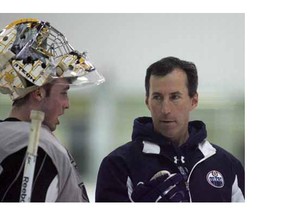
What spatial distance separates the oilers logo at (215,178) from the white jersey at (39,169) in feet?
1.63

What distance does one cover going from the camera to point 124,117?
2229mm

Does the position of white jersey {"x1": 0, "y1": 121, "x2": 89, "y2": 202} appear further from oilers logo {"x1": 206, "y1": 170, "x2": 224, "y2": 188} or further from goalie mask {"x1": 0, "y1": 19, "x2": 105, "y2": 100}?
oilers logo {"x1": 206, "y1": 170, "x2": 224, "y2": 188}

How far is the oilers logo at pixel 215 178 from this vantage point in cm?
220

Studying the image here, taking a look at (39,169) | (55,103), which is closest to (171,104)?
(55,103)

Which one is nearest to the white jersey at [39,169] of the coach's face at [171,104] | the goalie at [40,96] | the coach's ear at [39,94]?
the goalie at [40,96]

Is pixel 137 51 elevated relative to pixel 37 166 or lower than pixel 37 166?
elevated

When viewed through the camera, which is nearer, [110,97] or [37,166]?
[37,166]

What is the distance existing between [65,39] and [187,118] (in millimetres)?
554

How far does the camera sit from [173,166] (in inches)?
86.0

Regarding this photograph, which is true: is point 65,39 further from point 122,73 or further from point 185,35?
point 185,35

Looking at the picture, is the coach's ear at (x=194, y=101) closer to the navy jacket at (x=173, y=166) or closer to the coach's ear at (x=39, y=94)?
the navy jacket at (x=173, y=166)

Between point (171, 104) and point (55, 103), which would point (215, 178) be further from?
point (55, 103)

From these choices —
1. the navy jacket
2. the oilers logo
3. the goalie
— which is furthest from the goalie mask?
the oilers logo
